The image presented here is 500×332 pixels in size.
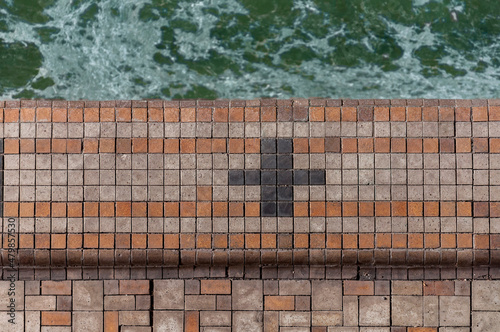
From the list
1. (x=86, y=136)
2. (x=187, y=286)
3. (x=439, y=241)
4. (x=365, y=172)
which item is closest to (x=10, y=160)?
(x=86, y=136)

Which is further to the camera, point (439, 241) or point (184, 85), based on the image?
point (184, 85)

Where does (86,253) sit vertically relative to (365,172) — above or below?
below

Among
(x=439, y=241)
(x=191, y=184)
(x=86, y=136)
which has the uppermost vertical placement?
(x=86, y=136)

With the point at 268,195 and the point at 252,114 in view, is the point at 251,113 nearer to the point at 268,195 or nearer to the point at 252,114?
the point at 252,114

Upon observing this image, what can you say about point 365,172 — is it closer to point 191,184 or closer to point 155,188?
point 191,184

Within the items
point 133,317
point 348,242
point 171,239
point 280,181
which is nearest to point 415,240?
point 348,242

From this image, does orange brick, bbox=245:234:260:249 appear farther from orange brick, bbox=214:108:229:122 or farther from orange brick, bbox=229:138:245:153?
orange brick, bbox=214:108:229:122

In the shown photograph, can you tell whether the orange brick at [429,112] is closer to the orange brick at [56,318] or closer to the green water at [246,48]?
the green water at [246,48]

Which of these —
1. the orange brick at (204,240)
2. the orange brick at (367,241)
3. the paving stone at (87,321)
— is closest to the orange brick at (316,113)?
the orange brick at (367,241)
